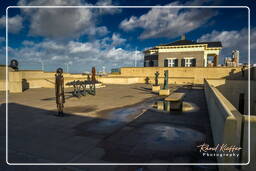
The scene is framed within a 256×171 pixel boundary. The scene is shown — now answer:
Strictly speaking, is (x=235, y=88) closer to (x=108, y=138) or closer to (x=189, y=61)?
(x=108, y=138)

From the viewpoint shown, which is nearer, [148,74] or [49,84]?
[49,84]

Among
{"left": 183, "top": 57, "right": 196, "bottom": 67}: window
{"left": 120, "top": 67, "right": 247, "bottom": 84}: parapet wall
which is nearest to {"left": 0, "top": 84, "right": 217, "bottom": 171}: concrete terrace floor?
{"left": 120, "top": 67, "right": 247, "bottom": 84}: parapet wall

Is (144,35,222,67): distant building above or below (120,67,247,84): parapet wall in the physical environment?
above

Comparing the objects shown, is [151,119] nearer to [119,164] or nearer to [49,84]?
[119,164]

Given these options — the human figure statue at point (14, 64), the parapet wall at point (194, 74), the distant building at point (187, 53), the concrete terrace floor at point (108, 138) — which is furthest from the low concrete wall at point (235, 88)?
the human figure statue at point (14, 64)

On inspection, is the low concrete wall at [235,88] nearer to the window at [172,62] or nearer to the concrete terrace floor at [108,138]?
the concrete terrace floor at [108,138]

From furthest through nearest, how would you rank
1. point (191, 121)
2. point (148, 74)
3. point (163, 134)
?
point (148, 74), point (191, 121), point (163, 134)

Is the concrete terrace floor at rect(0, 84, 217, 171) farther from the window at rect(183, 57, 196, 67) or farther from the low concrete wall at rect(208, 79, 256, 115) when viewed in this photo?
the window at rect(183, 57, 196, 67)

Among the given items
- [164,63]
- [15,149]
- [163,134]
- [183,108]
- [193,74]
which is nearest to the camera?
[15,149]

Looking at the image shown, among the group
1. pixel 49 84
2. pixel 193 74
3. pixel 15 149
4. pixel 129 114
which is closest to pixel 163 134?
pixel 129 114

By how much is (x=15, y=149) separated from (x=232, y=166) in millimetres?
5315

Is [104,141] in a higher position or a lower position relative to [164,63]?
lower

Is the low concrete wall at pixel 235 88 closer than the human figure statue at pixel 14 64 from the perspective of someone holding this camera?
Yes

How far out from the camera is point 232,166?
3010 mm
